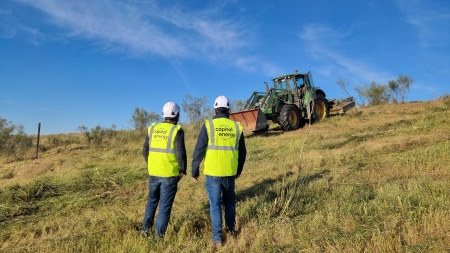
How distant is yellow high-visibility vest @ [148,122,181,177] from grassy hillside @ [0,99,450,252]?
74 cm

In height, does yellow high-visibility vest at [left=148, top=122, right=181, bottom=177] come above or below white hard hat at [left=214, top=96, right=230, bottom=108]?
below

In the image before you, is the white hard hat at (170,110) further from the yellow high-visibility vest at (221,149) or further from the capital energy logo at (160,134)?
the yellow high-visibility vest at (221,149)

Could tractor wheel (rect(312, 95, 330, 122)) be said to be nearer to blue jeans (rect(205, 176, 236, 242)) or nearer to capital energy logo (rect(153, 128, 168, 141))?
blue jeans (rect(205, 176, 236, 242))

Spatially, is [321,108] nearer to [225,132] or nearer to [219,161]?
[225,132]

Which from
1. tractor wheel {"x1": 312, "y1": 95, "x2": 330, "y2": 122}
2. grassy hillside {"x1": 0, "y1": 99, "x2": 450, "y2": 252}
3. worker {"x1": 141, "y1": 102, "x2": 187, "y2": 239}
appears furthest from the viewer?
tractor wheel {"x1": 312, "y1": 95, "x2": 330, "y2": 122}

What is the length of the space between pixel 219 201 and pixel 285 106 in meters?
10.6

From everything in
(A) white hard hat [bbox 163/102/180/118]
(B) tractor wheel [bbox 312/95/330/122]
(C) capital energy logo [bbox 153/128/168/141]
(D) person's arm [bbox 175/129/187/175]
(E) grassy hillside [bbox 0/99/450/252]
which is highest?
(B) tractor wheel [bbox 312/95/330/122]

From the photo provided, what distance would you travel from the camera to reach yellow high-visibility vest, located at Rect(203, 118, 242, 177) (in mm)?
3594

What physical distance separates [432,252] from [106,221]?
153 inches

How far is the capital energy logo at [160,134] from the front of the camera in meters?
3.81

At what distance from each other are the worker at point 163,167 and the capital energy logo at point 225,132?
0.52 m

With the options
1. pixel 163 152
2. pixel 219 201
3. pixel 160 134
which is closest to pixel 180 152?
pixel 163 152

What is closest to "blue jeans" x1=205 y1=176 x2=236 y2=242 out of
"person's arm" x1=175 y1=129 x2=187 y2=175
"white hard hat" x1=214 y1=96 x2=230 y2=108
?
"person's arm" x1=175 y1=129 x2=187 y2=175

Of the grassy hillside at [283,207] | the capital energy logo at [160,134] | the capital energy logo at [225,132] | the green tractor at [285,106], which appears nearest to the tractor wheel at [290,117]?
the green tractor at [285,106]
